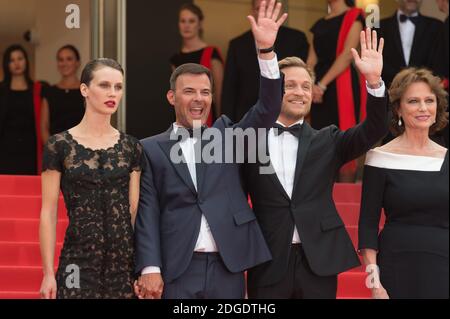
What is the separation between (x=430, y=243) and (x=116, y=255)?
158 cm

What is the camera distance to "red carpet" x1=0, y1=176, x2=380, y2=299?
6914mm

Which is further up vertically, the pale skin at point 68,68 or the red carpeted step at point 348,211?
the pale skin at point 68,68

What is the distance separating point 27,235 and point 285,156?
3.02 m

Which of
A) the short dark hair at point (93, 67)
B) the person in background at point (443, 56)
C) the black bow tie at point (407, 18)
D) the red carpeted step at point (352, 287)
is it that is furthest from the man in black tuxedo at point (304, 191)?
the black bow tie at point (407, 18)

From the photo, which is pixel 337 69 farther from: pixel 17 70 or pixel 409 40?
pixel 17 70

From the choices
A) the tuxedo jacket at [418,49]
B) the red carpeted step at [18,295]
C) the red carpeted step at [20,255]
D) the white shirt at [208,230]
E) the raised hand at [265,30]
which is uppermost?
the tuxedo jacket at [418,49]

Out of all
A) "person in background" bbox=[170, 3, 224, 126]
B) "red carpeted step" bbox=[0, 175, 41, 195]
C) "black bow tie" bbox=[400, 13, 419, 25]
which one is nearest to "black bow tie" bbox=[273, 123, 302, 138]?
"black bow tie" bbox=[400, 13, 419, 25]

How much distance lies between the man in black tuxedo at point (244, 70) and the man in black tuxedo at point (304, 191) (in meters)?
3.31

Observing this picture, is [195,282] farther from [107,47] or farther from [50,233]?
[107,47]

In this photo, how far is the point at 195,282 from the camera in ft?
15.9

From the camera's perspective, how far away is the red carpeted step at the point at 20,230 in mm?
7430

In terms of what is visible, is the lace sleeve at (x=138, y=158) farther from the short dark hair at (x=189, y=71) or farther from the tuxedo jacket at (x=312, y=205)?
the tuxedo jacket at (x=312, y=205)

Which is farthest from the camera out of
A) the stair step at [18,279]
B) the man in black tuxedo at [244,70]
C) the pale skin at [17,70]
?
the pale skin at [17,70]

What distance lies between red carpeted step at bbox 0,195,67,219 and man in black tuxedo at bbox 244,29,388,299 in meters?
3.12
